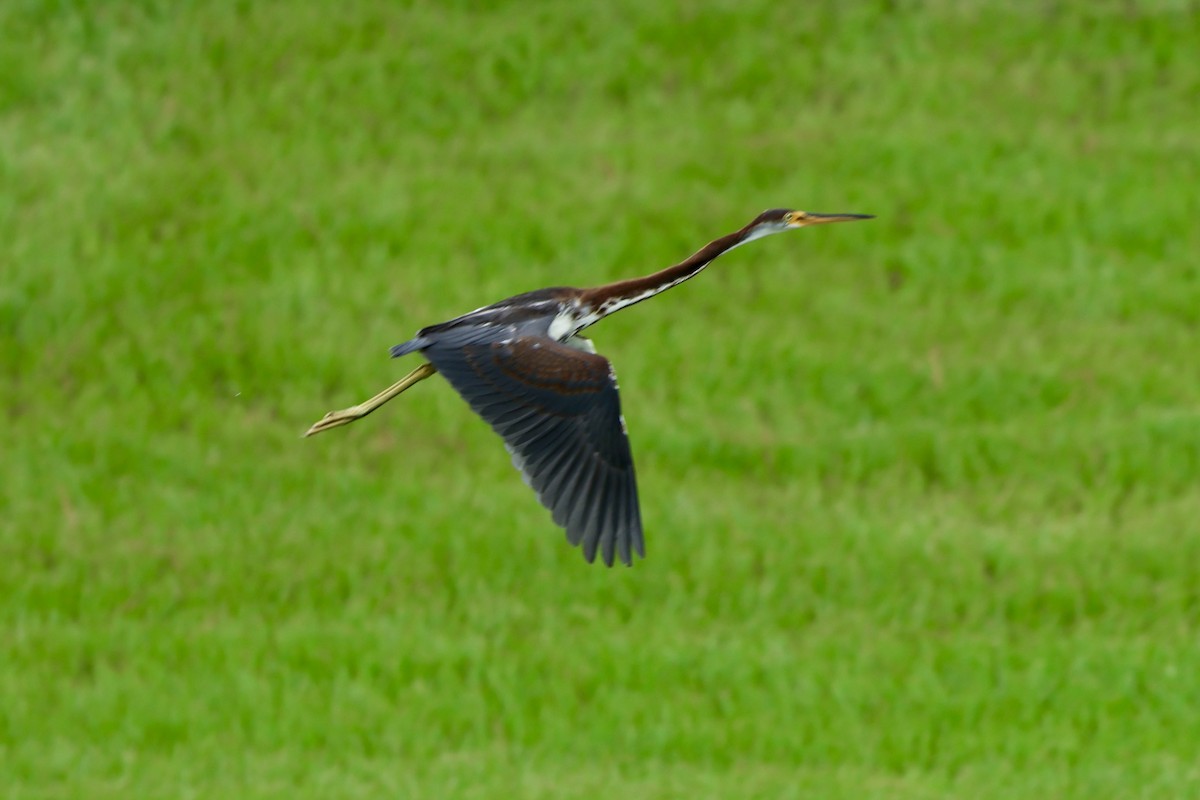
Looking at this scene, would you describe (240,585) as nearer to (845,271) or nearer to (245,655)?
(245,655)

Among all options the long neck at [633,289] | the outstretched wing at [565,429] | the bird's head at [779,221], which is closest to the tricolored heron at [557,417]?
the outstretched wing at [565,429]

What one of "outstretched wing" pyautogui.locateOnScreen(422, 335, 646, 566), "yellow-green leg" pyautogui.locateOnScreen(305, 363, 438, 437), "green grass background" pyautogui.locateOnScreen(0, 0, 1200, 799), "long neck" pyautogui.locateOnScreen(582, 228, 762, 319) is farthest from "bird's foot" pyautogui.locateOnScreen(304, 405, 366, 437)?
"green grass background" pyautogui.locateOnScreen(0, 0, 1200, 799)

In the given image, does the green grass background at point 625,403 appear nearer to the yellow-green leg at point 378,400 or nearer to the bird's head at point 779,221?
the yellow-green leg at point 378,400

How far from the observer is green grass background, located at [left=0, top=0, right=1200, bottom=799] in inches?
328

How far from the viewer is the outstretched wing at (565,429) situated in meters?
5.77

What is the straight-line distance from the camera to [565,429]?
5875mm

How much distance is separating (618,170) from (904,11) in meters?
2.48

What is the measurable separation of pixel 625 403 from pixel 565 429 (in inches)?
175

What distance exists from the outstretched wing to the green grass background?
7.57 ft

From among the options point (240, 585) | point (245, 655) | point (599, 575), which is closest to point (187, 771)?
point (245, 655)

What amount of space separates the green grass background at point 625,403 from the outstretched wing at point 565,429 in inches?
90.9

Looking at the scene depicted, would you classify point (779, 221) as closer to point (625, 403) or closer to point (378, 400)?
point (378, 400)

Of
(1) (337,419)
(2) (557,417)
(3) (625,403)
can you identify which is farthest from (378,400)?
(3) (625,403)

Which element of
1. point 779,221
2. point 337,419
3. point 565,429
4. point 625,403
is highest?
point 779,221
